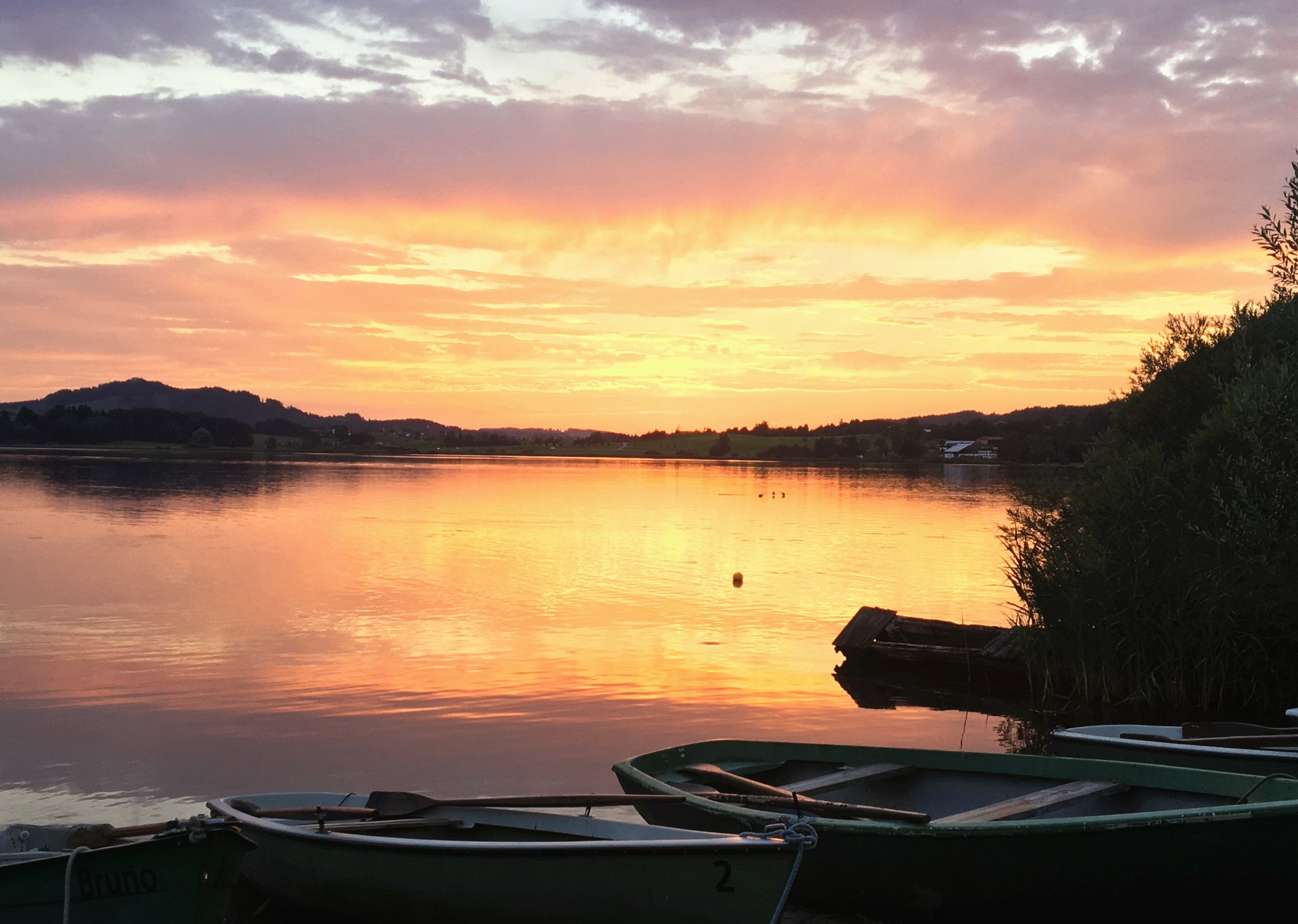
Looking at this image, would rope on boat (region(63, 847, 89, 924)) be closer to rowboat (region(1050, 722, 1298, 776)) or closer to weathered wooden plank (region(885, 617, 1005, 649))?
rowboat (region(1050, 722, 1298, 776))

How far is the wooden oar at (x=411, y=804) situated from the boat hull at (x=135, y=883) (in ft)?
4.97

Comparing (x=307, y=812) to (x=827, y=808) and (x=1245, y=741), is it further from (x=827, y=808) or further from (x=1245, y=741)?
(x=1245, y=741)

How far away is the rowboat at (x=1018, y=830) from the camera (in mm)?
9117

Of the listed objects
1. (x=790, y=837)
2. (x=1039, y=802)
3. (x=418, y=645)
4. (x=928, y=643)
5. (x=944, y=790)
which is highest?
(x=790, y=837)

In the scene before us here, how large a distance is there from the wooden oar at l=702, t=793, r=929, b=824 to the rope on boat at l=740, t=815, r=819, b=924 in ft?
3.40

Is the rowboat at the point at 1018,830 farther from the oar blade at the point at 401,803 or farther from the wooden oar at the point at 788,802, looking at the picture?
the oar blade at the point at 401,803

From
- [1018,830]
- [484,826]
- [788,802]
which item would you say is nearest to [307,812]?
[484,826]

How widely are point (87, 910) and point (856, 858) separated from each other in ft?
20.3

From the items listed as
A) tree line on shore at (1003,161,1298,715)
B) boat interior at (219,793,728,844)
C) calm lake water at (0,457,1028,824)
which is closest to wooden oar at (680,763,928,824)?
boat interior at (219,793,728,844)

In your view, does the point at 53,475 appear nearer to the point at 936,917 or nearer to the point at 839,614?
the point at 839,614

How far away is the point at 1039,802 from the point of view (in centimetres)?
1039

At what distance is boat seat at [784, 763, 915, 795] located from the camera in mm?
11461

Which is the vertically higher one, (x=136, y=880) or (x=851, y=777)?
(x=136, y=880)

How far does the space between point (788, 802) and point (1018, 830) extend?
1.97 m
